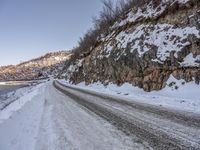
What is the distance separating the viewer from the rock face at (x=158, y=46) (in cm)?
1658

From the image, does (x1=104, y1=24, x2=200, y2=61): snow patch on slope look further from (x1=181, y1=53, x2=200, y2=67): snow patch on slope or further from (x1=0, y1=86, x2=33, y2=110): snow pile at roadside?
(x1=0, y1=86, x2=33, y2=110): snow pile at roadside

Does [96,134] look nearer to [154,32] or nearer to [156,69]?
[156,69]

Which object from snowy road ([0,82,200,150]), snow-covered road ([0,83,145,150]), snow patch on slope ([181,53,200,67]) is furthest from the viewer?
snow patch on slope ([181,53,200,67])

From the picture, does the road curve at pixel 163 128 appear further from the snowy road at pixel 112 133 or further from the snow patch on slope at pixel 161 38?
the snow patch on slope at pixel 161 38

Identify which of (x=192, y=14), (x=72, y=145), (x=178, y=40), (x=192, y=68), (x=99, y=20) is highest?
(x=99, y=20)

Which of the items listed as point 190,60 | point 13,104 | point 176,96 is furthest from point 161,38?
point 13,104

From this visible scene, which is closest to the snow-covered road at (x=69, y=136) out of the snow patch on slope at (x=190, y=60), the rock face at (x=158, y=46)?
the snow patch on slope at (x=190, y=60)

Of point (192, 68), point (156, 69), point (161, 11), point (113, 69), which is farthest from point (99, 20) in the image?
point (192, 68)

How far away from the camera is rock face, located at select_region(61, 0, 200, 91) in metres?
16.6

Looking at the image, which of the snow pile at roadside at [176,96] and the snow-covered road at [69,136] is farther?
the snow pile at roadside at [176,96]

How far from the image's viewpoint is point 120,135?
705 centimetres

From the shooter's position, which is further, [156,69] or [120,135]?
[156,69]

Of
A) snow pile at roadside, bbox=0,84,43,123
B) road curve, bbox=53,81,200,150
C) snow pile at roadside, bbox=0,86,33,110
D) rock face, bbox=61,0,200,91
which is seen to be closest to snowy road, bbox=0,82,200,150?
A: road curve, bbox=53,81,200,150

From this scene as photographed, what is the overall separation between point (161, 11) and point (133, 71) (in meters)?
5.37
